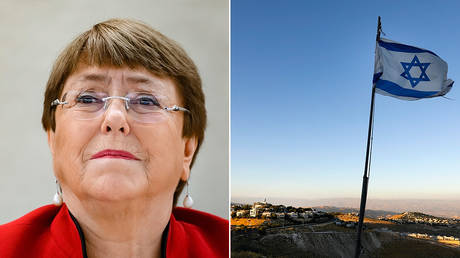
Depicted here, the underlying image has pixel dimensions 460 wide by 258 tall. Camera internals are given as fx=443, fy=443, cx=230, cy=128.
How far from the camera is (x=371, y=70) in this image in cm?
309

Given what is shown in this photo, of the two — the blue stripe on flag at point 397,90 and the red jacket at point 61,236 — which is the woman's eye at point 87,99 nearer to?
the red jacket at point 61,236

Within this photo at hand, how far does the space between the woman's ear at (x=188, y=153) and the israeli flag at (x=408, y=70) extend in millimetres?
1435

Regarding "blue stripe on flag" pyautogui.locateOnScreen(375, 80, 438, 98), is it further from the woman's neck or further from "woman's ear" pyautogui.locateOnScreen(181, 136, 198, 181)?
the woman's neck

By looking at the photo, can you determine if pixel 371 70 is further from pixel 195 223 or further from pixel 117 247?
pixel 117 247

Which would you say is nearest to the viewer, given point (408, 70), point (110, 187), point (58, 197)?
point (110, 187)

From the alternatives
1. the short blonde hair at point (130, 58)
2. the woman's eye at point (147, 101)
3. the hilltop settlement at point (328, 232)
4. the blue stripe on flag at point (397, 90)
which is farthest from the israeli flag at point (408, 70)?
the woman's eye at point (147, 101)

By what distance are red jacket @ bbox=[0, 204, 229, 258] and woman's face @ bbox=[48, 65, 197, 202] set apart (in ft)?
0.57

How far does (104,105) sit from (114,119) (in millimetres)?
91

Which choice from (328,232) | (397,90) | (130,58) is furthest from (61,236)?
(397,90)

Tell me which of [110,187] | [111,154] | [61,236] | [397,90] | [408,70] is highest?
[408,70]

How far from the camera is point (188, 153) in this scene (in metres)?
2.34

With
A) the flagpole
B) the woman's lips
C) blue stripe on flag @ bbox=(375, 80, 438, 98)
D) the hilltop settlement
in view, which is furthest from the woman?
blue stripe on flag @ bbox=(375, 80, 438, 98)

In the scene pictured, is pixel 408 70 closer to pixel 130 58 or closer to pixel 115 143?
pixel 130 58

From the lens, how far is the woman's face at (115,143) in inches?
78.9
